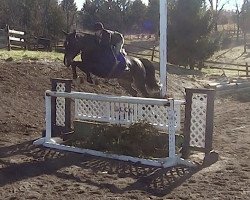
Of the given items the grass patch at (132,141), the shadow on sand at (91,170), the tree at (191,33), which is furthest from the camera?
the tree at (191,33)

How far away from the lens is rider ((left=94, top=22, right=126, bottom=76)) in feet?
24.5

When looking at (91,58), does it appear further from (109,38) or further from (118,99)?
(118,99)

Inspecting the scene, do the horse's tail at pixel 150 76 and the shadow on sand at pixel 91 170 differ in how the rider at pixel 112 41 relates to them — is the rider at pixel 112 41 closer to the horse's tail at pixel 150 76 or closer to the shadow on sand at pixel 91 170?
the horse's tail at pixel 150 76

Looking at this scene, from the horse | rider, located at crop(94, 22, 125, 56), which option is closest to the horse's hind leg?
the horse

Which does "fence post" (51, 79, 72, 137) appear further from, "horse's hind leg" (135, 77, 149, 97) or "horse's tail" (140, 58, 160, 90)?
"horse's tail" (140, 58, 160, 90)

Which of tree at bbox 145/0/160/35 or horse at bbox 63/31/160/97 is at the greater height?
tree at bbox 145/0/160/35

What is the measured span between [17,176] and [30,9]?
31610 millimetres

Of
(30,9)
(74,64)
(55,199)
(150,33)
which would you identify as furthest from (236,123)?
(150,33)

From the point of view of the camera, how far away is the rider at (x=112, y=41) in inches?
295

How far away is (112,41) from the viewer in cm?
761

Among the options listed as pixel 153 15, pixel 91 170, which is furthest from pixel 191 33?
pixel 91 170

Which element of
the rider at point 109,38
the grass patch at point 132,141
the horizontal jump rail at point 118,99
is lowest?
the grass patch at point 132,141

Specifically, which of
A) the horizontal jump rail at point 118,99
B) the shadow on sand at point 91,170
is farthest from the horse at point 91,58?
the shadow on sand at point 91,170

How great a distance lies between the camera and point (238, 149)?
7.61 m
